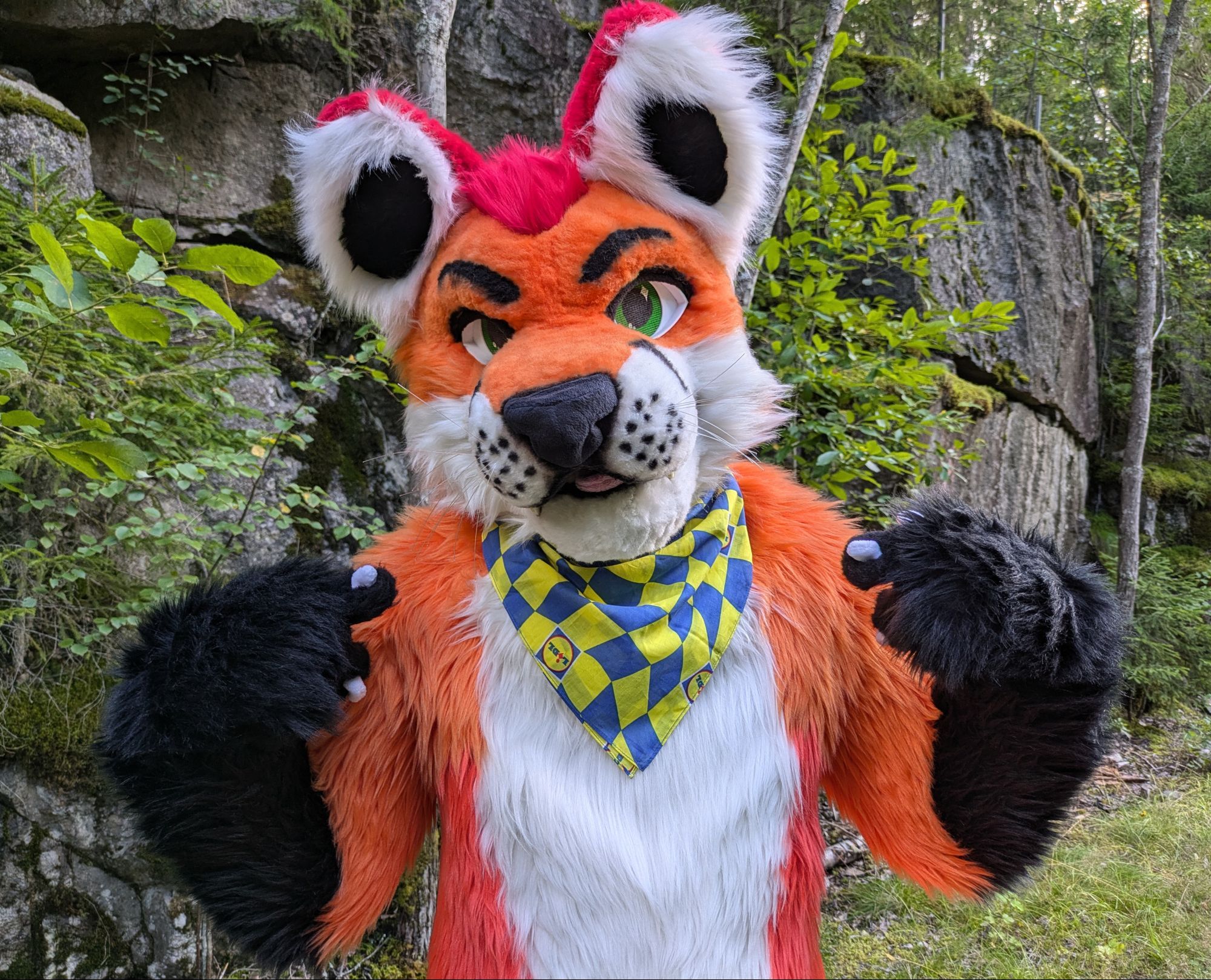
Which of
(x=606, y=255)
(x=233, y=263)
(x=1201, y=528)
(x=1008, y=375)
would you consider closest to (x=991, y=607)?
(x=606, y=255)

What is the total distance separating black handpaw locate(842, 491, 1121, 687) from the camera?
Result: 893mm

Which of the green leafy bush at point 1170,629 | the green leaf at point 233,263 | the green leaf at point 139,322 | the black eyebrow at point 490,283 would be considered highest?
the black eyebrow at point 490,283

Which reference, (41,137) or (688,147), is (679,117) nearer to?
(688,147)

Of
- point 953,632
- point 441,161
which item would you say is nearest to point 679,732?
point 953,632

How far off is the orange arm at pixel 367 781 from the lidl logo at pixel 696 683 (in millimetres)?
463

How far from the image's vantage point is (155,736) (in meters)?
0.97

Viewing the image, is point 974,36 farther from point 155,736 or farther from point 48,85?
point 155,736

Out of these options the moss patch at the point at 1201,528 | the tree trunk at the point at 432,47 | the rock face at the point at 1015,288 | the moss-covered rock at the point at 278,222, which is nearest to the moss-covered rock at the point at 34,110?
the moss-covered rock at the point at 278,222

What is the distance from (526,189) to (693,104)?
0.91 feet

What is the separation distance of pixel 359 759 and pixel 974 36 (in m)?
12.6

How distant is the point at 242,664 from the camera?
3.20 ft

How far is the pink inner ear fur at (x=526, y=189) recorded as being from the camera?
108cm

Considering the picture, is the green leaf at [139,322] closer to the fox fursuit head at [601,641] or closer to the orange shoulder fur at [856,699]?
the fox fursuit head at [601,641]

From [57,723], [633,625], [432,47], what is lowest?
[57,723]
